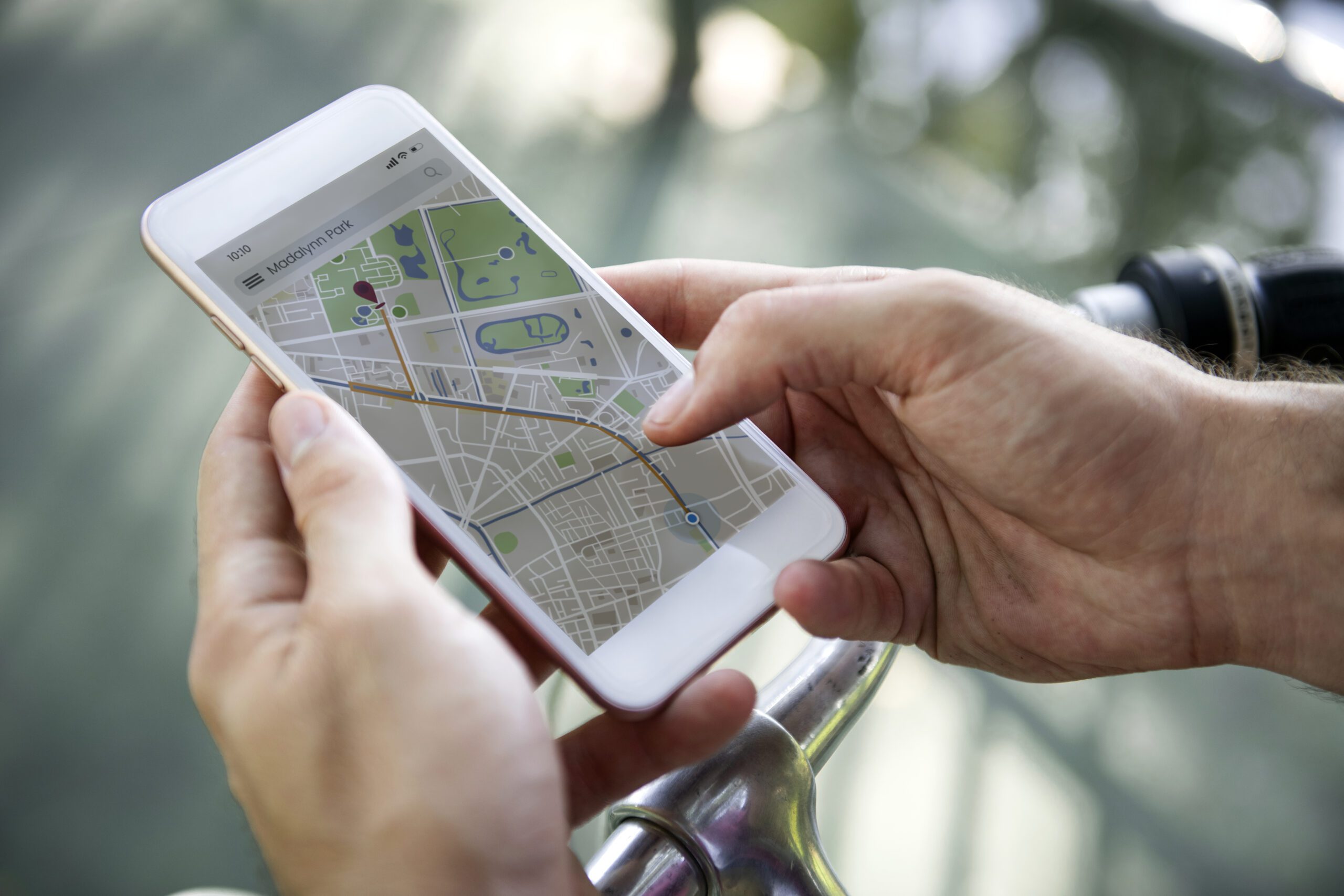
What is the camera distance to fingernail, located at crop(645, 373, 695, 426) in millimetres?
562

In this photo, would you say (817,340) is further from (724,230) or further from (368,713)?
(724,230)

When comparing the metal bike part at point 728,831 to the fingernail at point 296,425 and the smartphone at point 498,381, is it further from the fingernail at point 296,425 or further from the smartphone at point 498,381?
the fingernail at point 296,425

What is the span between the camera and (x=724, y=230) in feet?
4.57

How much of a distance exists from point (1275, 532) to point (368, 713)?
0.59m

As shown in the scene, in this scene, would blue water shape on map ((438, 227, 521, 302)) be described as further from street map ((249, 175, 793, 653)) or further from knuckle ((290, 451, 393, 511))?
knuckle ((290, 451, 393, 511))

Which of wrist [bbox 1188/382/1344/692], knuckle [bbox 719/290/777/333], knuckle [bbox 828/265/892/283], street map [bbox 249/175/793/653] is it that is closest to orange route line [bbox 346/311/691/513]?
street map [bbox 249/175/793/653]

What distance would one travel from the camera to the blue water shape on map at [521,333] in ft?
2.04

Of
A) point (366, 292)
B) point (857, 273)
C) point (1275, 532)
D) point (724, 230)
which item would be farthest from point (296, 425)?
point (724, 230)

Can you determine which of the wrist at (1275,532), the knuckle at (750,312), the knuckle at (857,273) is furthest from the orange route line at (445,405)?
the wrist at (1275,532)

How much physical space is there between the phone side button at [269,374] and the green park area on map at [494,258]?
13 cm

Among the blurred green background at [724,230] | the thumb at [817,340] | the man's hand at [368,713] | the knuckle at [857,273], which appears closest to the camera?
the man's hand at [368,713]

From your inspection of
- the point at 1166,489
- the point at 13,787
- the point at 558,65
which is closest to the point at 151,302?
the point at 13,787

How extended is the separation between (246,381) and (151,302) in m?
0.75

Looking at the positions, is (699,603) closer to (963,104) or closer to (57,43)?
(963,104)
